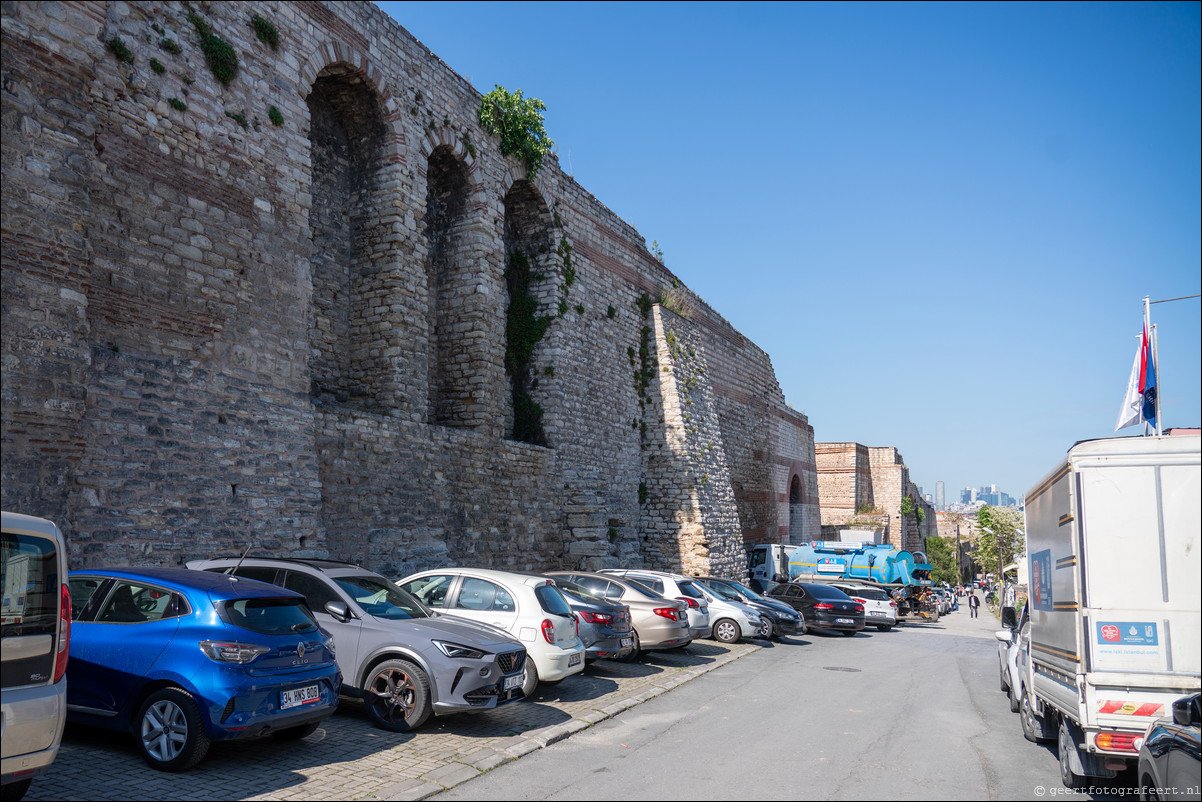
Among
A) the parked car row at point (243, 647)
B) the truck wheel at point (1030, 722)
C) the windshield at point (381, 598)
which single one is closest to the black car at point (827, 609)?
the truck wheel at point (1030, 722)

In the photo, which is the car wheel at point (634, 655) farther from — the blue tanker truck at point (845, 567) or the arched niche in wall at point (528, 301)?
the blue tanker truck at point (845, 567)

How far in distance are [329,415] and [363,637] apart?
5599 millimetres

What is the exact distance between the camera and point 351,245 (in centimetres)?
1530

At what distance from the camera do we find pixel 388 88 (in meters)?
14.9

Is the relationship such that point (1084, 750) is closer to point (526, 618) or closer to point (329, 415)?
point (526, 618)

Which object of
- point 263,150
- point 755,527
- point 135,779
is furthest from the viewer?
point 755,527

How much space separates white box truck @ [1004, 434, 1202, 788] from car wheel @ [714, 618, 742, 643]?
417 inches

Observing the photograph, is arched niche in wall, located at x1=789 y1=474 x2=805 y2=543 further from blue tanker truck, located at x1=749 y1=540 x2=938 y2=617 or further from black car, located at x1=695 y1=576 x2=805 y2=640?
black car, located at x1=695 y1=576 x2=805 y2=640

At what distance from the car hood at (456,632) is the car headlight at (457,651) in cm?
4

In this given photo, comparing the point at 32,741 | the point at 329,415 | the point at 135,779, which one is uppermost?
the point at 329,415

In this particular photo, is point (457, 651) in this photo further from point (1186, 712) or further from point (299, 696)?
point (1186, 712)

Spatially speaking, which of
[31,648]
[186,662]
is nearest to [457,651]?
[186,662]

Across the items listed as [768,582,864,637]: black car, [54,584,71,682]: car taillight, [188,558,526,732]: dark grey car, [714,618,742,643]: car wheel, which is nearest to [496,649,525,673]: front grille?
[188,558,526,732]: dark grey car

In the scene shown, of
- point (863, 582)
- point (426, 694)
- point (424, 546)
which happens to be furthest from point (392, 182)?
point (863, 582)
